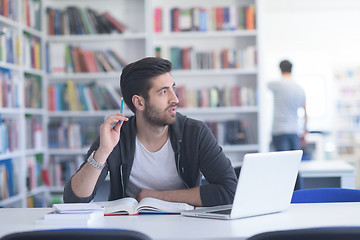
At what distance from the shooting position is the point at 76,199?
1.97m

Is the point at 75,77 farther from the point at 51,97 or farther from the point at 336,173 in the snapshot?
the point at 336,173

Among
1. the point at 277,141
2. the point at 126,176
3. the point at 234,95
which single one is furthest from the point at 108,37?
the point at 126,176

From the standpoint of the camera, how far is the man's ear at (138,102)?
2236 millimetres

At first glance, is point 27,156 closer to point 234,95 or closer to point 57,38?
point 57,38

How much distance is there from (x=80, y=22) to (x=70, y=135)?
1102mm

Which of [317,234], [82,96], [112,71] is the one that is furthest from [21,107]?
[317,234]

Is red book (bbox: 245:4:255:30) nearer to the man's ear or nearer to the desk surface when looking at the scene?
the man's ear

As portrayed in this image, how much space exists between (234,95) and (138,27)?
1.17 metres

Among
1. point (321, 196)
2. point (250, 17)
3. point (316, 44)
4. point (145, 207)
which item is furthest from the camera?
point (316, 44)

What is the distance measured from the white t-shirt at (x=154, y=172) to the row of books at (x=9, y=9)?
2.34m

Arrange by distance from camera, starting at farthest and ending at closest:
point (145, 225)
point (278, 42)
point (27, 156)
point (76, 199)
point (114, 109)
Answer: point (278, 42) → point (114, 109) → point (27, 156) → point (76, 199) → point (145, 225)

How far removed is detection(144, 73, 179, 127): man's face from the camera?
7.07 ft

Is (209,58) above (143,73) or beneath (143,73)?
above

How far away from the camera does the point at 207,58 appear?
4.92m
